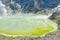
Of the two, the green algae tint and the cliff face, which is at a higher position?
the cliff face

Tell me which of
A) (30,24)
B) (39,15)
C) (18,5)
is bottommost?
(30,24)

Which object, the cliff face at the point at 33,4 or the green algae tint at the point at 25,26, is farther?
the cliff face at the point at 33,4

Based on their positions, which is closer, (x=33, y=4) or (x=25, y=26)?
(x=25, y=26)

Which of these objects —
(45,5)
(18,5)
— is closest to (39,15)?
(45,5)

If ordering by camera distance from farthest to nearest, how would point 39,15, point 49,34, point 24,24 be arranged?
point 39,15 < point 24,24 < point 49,34

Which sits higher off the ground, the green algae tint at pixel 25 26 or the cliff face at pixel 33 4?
the cliff face at pixel 33 4

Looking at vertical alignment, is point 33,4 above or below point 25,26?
above

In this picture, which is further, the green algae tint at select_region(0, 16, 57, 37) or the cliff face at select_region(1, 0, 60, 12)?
the cliff face at select_region(1, 0, 60, 12)

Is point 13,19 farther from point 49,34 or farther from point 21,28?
point 49,34
